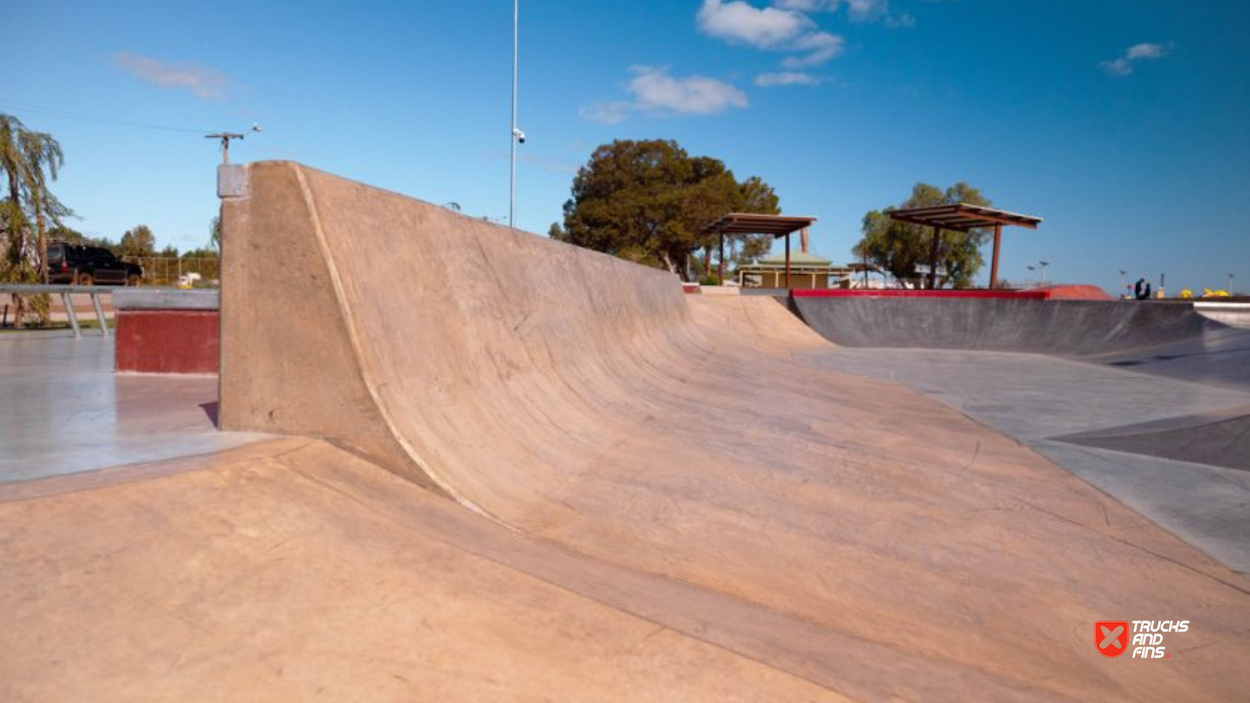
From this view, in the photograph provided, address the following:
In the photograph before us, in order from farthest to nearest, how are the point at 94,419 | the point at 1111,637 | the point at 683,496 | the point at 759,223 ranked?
the point at 759,223 < the point at 683,496 < the point at 94,419 < the point at 1111,637

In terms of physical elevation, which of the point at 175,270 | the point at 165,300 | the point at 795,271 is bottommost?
the point at 165,300

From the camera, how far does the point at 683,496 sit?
414 cm

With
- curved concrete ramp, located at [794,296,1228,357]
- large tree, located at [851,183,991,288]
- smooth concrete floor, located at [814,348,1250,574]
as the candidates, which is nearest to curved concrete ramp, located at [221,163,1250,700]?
smooth concrete floor, located at [814,348,1250,574]

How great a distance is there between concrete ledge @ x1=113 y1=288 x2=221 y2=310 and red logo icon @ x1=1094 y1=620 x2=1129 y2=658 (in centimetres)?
688

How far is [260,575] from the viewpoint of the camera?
6.79 ft

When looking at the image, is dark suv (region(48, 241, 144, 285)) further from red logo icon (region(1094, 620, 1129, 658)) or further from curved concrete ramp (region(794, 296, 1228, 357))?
red logo icon (region(1094, 620, 1129, 658))

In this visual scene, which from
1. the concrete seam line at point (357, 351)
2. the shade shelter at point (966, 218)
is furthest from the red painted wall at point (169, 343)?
the shade shelter at point (966, 218)

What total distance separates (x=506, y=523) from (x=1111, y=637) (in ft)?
9.28

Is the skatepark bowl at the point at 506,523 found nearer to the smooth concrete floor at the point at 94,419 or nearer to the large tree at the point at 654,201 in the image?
the smooth concrete floor at the point at 94,419

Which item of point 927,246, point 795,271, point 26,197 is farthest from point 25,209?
point 927,246

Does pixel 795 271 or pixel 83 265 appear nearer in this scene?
pixel 83 265

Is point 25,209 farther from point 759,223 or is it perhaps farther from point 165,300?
point 759,223

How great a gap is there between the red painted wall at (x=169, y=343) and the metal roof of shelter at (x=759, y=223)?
77.1 feet

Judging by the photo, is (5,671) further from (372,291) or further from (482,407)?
(482,407)
